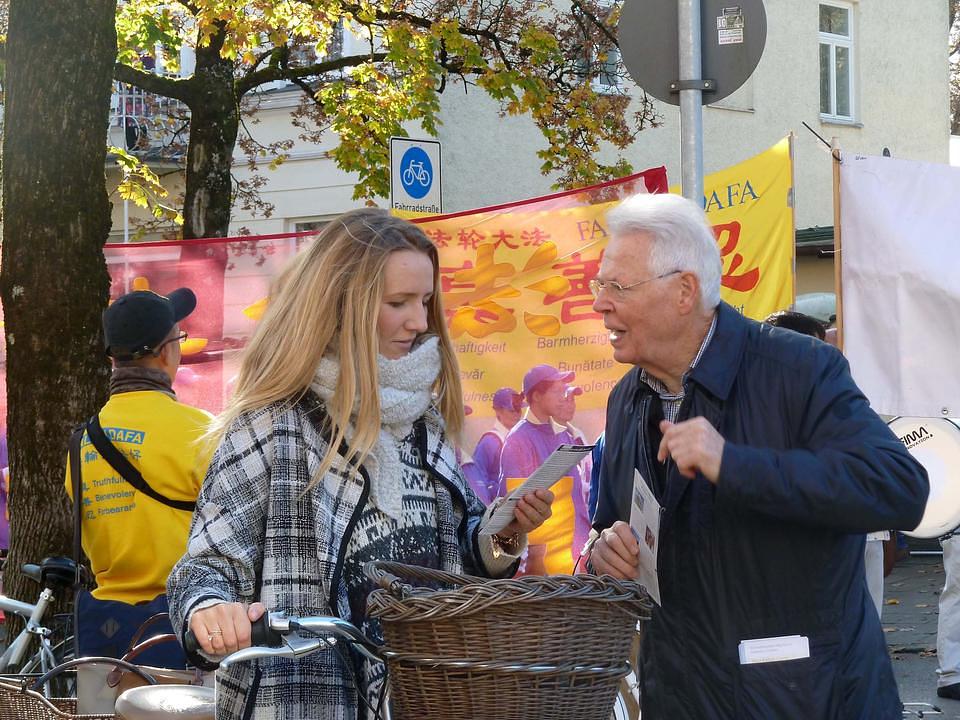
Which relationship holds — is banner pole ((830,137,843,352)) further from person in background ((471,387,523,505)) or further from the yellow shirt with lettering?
the yellow shirt with lettering

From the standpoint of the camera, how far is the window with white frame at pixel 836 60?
24297 millimetres

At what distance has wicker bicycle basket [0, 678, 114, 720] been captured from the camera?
379 cm

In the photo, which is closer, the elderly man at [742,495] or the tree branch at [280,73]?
the elderly man at [742,495]

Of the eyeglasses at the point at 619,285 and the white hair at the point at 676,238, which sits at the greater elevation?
the white hair at the point at 676,238

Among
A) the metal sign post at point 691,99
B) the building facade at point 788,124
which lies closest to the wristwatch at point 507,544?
the metal sign post at point 691,99

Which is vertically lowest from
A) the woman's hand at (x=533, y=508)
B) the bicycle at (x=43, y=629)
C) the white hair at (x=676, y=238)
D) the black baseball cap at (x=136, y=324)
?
the bicycle at (x=43, y=629)

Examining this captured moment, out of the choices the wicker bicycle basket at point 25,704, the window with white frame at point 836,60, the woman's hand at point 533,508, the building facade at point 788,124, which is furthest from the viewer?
the window with white frame at point 836,60

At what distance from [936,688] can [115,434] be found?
5.07 metres

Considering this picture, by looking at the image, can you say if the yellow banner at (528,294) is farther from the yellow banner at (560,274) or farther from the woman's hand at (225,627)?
the woman's hand at (225,627)

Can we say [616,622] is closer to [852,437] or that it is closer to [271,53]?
[852,437]

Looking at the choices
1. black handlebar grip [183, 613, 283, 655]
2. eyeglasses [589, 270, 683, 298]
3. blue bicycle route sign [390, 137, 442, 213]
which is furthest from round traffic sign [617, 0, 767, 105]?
blue bicycle route sign [390, 137, 442, 213]

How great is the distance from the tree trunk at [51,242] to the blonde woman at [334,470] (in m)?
3.64

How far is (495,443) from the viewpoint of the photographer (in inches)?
278

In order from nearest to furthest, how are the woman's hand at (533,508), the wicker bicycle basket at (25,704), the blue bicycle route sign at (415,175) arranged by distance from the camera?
the woman's hand at (533,508) < the wicker bicycle basket at (25,704) < the blue bicycle route sign at (415,175)
